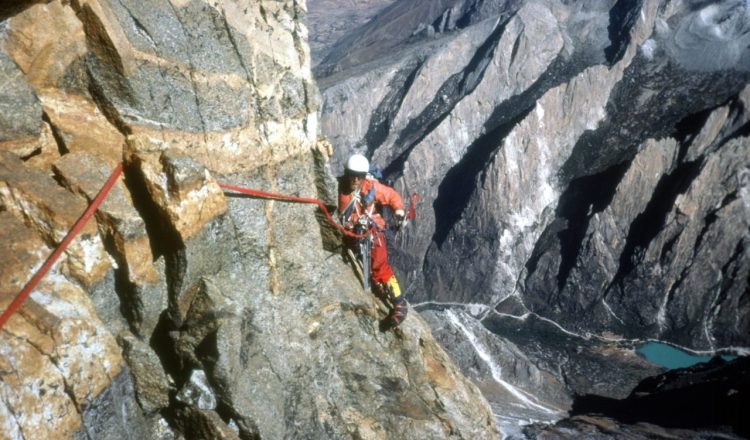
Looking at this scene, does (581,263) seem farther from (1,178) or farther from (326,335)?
(1,178)

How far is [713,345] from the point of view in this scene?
3847 centimetres

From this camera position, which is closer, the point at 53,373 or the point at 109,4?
the point at 53,373

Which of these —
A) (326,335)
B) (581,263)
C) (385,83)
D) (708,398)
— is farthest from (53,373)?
(385,83)

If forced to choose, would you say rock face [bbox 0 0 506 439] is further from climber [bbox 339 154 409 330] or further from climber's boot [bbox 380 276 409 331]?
climber [bbox 339 154 409 330]

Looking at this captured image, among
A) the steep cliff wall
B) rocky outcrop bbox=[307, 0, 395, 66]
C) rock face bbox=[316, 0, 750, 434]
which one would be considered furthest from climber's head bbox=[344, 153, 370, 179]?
rocky outcrop bbox=[307, 0, 395, 66]

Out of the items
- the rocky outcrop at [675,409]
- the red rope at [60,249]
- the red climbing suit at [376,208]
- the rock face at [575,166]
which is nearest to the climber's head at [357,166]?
the red climbing suit at [376,208]

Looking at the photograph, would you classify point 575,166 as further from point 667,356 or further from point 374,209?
point 374,209

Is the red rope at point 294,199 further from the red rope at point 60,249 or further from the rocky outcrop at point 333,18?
the rocky outcrop at point 333,18

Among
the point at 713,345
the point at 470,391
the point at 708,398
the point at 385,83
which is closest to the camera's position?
the point at 470,391

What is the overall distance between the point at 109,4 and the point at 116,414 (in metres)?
4.29

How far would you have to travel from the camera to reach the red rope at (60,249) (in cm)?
357

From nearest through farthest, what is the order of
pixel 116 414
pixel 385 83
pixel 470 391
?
pixel 116 414, pixel 470 391, pixel 385 83

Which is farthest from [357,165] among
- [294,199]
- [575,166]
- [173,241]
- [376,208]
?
[575,166]

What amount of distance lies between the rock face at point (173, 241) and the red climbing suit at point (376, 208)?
29.4 inches
